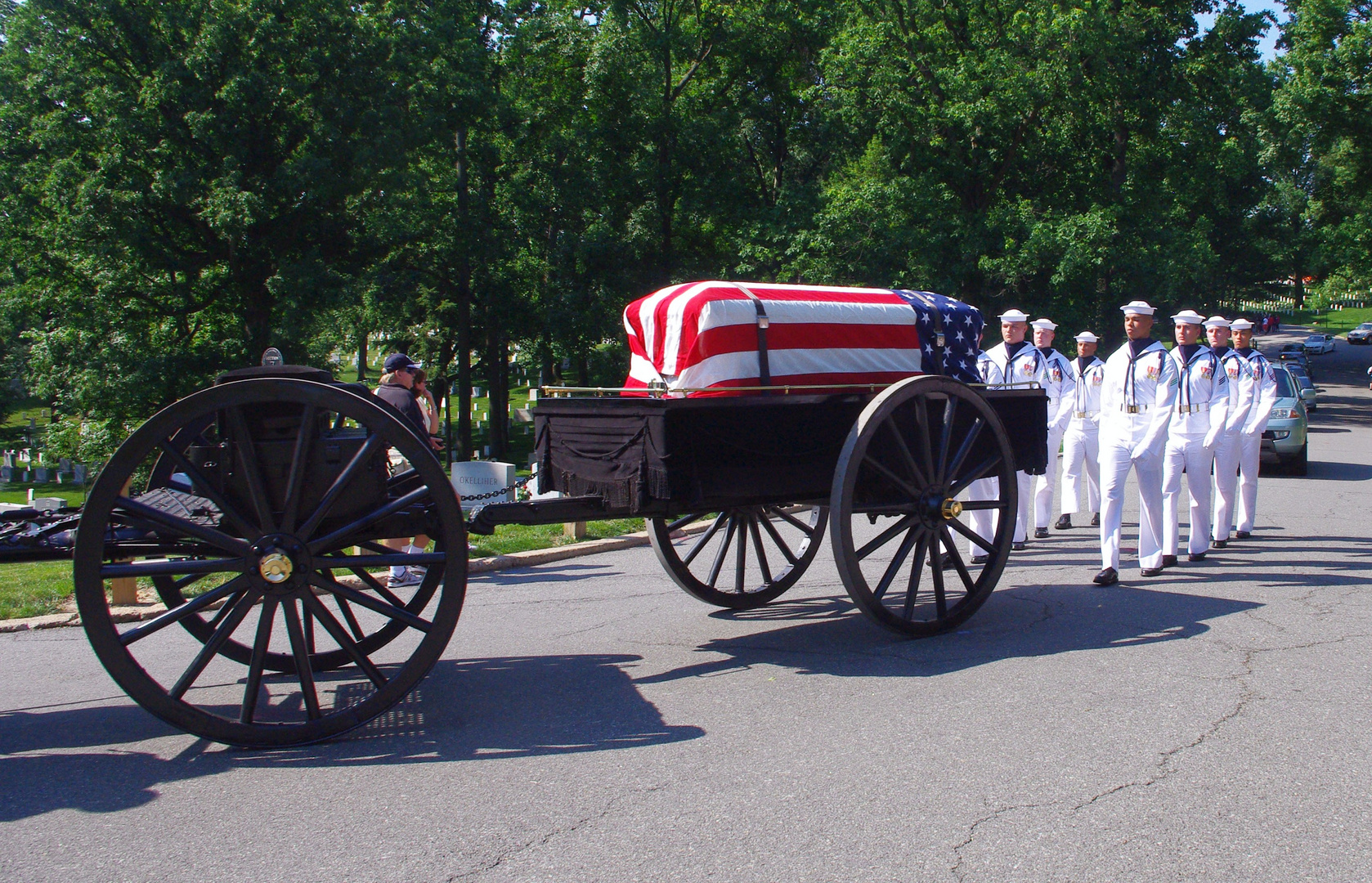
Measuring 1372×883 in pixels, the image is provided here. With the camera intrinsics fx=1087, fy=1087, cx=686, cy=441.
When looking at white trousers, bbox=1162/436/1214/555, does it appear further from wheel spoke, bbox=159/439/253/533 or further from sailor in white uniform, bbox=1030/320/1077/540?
wheel spoke, bbox=159/439/253/533

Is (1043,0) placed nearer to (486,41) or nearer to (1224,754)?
(486,41)

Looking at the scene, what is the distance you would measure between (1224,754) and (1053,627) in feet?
7.01

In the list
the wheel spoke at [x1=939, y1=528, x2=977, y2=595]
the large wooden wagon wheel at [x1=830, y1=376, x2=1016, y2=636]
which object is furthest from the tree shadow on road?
the wheel spoke at [x1=939, y1=528, x2=977, y2=595]

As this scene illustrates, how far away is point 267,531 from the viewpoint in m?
4.50

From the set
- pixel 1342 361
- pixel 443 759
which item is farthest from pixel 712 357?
pixel 1342 361

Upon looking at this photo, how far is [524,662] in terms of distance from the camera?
5.87 metres

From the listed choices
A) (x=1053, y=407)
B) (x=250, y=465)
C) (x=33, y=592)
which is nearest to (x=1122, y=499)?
(x=1053, y=407)

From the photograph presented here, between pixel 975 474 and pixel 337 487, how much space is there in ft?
→ 11.9

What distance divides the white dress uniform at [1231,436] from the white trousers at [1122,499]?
69.8 inches

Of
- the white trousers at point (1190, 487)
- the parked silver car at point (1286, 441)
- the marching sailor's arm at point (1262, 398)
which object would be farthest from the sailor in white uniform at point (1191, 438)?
the parked silver car at point (1286, 441)

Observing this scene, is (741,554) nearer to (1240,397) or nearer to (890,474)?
(890,474)

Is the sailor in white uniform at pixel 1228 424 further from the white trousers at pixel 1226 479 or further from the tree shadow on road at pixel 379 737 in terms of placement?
the tree shadow on road at pixel 379 737

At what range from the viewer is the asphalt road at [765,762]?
3467 millimetres

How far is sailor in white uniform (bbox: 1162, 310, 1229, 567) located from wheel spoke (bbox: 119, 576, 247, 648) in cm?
691
